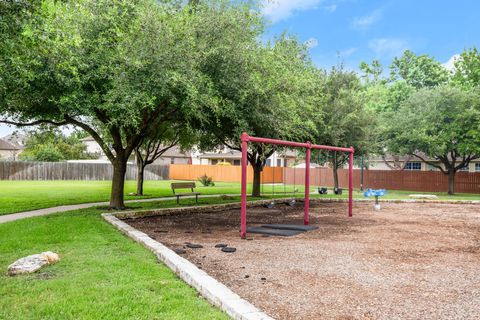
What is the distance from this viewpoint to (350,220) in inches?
540

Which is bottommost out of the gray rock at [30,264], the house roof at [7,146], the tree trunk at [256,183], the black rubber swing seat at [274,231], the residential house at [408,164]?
the black rubber swing seat at [274,231]

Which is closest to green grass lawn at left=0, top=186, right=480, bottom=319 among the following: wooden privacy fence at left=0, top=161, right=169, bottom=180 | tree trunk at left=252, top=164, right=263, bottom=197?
tree trunk at left=252, top=164, right=263, bottom=197

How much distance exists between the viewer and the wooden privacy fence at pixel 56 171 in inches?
1606

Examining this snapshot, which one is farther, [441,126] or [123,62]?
[441,126]

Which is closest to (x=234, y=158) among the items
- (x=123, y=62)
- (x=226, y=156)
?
(x=226, y=156)

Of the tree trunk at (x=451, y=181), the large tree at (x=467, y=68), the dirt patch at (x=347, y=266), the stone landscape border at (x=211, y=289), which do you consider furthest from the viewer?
the large tree at (x=467, y=68)

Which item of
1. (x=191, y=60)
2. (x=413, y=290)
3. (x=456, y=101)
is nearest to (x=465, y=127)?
(x=456, y=101)

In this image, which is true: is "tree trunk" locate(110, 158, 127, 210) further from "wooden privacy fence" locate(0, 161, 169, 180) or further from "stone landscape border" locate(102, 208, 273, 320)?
"wooden privacy fence" locate(0, 161, 169, 180)

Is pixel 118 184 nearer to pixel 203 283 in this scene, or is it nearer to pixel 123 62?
pixel 123 62

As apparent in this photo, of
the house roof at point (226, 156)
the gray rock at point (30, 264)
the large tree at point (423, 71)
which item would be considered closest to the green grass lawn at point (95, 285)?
the gray rock at point (30, 264)

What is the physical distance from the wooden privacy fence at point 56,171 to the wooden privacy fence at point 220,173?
24.0 feet

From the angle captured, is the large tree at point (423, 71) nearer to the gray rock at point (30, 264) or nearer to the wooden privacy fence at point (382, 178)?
the wooden privacy fence at point (382, 178)

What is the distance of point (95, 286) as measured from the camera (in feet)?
17.8

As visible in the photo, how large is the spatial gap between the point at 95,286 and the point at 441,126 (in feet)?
96.6
